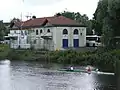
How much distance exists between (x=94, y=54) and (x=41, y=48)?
21.6 m

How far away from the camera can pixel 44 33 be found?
8194 cm

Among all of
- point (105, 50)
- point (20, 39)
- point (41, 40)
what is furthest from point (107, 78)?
point (20, 39)

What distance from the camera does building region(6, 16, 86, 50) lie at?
7906 centimetres

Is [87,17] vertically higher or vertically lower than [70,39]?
higher

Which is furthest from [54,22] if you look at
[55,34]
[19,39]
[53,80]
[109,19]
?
[53,80]

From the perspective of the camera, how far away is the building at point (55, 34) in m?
79.1

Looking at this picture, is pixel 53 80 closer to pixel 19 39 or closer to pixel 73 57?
pixel 73 57

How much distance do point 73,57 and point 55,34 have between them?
13883mm

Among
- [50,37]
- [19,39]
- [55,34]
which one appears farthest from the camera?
[19,39]

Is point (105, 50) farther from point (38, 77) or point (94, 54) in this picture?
point (38, 77)

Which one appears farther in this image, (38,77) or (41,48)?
(41,48)

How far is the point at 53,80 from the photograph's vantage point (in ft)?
147

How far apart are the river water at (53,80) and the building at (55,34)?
24.3m

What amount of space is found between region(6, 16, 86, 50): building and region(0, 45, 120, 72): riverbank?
4.84 meters
